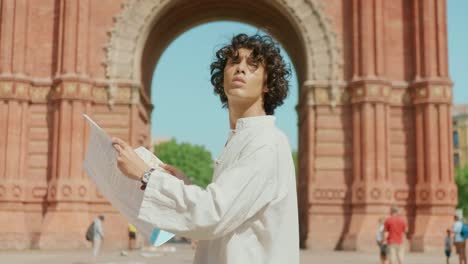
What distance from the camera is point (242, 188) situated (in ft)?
8.64

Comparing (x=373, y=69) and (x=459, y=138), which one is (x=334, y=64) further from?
(x=459, y=138)

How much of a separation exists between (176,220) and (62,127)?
24098 millimetres

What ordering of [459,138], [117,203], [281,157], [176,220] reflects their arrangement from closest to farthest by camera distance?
[176,220]
[281,157]
[117,203]
[459,138]

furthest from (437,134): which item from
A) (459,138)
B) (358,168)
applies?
(459,138)

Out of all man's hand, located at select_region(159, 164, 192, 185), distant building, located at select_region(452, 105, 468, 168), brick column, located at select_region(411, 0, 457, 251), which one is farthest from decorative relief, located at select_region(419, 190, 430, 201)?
distant building, located at select_region(452, 105, 468, 168)

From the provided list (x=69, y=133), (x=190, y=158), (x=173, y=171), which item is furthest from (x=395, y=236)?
(x=190, y=158)

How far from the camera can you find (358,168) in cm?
2594

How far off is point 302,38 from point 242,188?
25039 millimetres

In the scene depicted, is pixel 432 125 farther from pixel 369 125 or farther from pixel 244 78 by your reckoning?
pixel 244 78

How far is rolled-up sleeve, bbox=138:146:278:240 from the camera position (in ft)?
8.39

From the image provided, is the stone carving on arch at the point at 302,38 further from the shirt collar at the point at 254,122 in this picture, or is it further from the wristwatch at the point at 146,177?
the wristwatch at the point at 146,177

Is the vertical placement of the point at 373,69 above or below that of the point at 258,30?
above

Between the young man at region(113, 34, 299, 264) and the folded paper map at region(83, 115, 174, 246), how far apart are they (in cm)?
19

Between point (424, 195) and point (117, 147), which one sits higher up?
point (117, 147)
